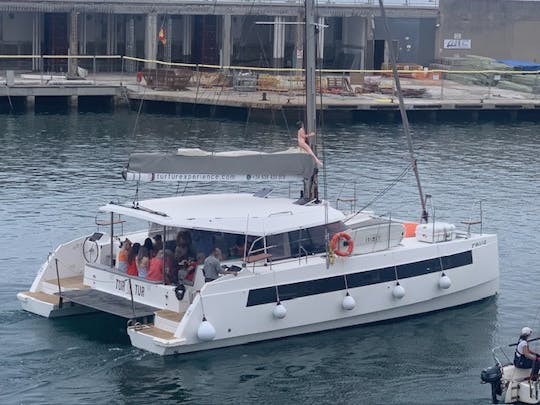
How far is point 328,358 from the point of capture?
25922 mm

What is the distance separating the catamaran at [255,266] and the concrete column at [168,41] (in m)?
41.6

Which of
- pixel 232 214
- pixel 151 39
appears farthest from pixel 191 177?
pixel 151 39

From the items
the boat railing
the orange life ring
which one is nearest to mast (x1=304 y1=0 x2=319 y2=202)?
the orange life ring

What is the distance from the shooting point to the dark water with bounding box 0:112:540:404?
79.4 feet

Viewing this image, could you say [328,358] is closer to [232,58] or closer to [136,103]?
[136,103]

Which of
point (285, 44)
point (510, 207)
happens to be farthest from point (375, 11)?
point (510, 207)

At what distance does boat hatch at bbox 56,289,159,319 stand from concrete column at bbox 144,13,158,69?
39373 mm

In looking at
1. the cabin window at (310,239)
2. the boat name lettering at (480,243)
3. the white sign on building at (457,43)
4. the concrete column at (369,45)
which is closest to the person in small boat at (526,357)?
the cabin window at (310,239)

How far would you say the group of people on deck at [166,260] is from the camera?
26.0 metres

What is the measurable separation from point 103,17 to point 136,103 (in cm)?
1128

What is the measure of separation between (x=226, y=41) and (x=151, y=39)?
3706 millimetres

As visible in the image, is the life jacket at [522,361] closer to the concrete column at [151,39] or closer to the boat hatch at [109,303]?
the boat hatch at [109,303]

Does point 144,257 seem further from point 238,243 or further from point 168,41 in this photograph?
point 168,41

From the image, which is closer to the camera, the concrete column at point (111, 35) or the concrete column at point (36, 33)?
the concrete column at point (36, 33)
